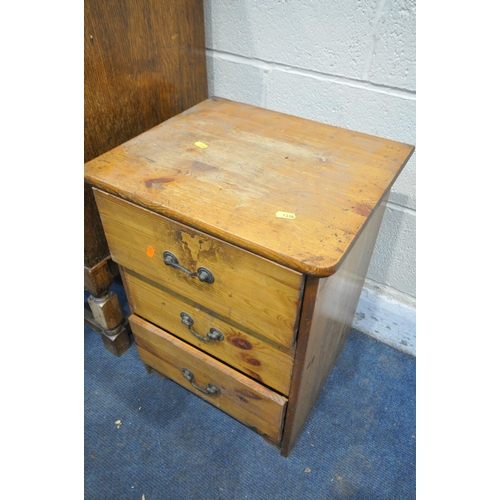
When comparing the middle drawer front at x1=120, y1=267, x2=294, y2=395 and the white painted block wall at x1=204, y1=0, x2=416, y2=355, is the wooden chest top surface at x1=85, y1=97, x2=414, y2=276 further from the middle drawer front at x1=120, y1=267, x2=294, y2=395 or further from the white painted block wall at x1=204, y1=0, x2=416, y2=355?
the middle drawer front at x1=120, y1=267, x2=294, y2=395

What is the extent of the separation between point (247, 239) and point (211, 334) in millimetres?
281

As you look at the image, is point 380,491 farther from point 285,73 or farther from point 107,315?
point 285,73

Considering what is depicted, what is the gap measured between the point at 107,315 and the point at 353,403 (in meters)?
0.69

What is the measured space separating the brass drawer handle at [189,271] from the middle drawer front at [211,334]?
11 centimetres

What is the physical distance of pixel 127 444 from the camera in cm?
94

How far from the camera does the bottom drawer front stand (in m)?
0.78

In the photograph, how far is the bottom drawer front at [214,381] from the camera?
0.78 meters

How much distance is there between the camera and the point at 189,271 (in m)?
0.65

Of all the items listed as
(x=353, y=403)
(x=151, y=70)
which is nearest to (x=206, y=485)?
(x=353, y=403)

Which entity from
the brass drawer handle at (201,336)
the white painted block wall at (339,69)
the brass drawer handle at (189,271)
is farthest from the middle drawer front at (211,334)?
the white painted block wall at (339,69)

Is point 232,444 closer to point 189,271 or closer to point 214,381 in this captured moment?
point 214,381

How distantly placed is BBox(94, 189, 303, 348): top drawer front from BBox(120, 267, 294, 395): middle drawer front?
0.04 meters

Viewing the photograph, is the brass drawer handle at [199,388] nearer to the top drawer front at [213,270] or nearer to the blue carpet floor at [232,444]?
the blue carpet floor at [232,444]

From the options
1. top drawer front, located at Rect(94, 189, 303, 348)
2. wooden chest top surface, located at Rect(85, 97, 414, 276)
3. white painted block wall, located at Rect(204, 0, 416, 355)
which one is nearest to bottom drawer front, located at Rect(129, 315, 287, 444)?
top drawer front, located at Rect(94, 189, 303, 348)
